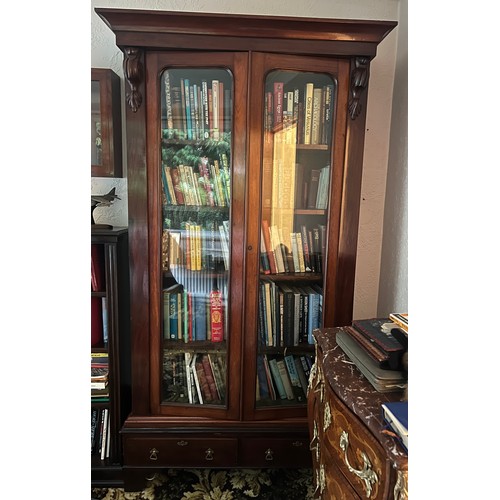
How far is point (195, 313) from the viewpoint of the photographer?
4.94 ft

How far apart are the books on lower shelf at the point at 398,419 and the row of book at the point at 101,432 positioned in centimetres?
126

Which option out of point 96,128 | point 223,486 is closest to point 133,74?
point 96,128

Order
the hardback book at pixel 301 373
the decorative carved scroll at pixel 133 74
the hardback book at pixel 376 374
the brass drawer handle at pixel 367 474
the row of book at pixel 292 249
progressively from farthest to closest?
the hardback book at pixel 301 373, the row of book at pixel 292 249, the decorative carved scroll at pixel 133 74, the hardback book at pixel 376 374, the brass drawer handle at pixel 367 474

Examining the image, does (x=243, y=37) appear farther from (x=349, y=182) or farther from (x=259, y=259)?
(x=259, y=259)

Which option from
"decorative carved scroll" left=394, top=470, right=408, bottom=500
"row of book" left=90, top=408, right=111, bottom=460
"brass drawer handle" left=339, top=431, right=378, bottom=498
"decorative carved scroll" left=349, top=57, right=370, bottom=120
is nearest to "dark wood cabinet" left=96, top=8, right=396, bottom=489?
"decorative carved scroll" left=349, top=57, right=370, bottom=120

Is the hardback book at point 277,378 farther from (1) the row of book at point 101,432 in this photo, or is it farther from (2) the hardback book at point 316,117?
(2) the hardback book at point 316,117

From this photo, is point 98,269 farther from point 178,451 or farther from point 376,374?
point 376,374

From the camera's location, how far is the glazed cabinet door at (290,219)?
1.33m

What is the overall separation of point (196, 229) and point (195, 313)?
360 millimetres

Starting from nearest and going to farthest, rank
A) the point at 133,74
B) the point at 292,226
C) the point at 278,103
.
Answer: the point at 133,74 → the point at 278,103 → the point at 292,226

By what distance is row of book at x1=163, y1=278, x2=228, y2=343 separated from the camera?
1476mm

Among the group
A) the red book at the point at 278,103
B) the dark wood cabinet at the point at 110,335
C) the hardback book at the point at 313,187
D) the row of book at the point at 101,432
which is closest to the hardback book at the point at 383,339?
the hardback book at the point at 313,187

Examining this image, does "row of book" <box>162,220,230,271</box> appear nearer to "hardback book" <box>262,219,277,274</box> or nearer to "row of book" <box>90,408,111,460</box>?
"hardback book" <box>262,219,277,274</box>
